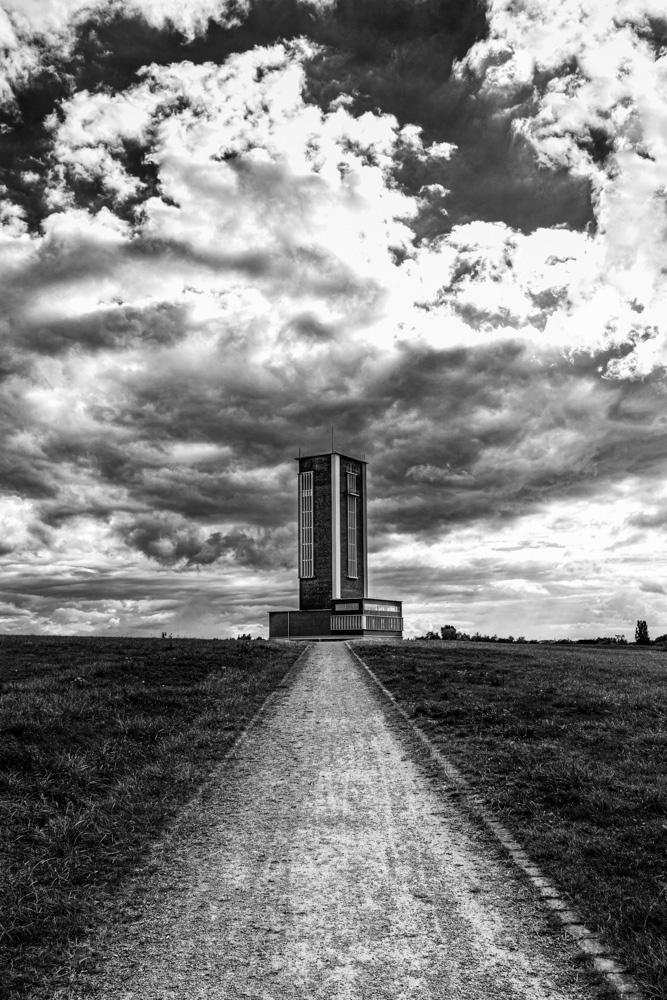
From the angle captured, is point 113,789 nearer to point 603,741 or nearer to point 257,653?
point 603,741

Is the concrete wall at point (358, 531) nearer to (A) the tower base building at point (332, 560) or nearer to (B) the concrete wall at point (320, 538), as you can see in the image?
(A) the tower base building at point (332, 560)

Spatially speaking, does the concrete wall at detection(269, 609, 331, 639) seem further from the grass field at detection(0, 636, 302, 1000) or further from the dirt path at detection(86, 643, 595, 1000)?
the dirt path at detection(86, 643, 595, 1000)

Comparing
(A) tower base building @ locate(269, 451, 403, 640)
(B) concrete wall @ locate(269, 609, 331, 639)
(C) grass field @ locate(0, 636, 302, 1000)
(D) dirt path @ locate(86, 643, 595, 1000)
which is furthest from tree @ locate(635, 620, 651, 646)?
(D) dirt path @ locate(86, 643, 595, 1000)

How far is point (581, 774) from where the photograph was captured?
487 inches

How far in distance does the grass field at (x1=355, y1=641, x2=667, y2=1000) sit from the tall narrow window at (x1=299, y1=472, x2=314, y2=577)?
232ft

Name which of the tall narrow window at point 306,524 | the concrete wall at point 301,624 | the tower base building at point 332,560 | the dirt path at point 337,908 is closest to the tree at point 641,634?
the tower base building at point 332,560

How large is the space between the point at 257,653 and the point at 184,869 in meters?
28.7

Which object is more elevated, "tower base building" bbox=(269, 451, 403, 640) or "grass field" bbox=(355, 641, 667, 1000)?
"tower base building" bbox=(269, 451, 403, 640)

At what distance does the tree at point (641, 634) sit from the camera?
7868cm

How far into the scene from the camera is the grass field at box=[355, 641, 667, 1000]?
775cm

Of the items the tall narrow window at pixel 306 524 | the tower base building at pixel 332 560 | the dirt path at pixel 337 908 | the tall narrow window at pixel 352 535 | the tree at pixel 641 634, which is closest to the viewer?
the dirt path at pixel 337 908

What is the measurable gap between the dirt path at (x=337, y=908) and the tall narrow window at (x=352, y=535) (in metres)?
85.5

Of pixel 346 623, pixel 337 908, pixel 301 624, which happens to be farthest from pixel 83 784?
pixel 301 624

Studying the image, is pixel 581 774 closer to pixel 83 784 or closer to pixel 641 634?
pixel 83 784
